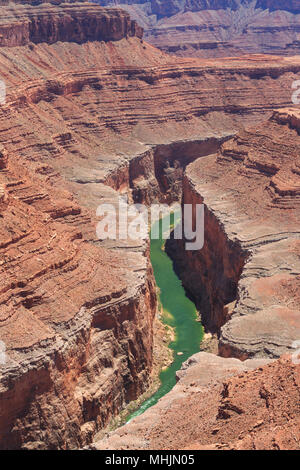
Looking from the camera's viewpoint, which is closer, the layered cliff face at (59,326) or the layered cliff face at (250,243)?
the layered cliff face at (59,326)

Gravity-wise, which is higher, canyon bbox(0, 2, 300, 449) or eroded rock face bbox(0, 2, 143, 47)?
eroded rock face bbox(0, 2, 143, 47)

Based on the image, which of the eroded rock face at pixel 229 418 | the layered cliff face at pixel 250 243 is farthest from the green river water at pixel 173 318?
the eroded rock face at pixel 229 418

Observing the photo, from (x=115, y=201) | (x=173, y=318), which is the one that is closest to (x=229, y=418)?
(x=173, y=318)

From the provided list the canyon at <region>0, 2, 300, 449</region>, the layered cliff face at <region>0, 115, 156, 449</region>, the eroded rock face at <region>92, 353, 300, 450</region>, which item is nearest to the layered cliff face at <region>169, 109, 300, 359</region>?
the canyon at <region>0, 2, 300, 449</region>

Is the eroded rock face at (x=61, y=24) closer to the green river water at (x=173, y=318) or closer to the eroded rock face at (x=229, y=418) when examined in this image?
the green river water at (x=173, y=318)

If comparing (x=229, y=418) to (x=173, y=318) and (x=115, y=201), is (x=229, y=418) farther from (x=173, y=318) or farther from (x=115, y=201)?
(x=115, y=201)

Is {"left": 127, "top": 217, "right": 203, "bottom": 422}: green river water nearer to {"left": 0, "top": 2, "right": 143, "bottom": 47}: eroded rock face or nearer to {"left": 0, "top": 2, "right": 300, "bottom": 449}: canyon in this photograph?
{"left": 0, "top": 2, "right": 300, "bottom": 449}: canyon
